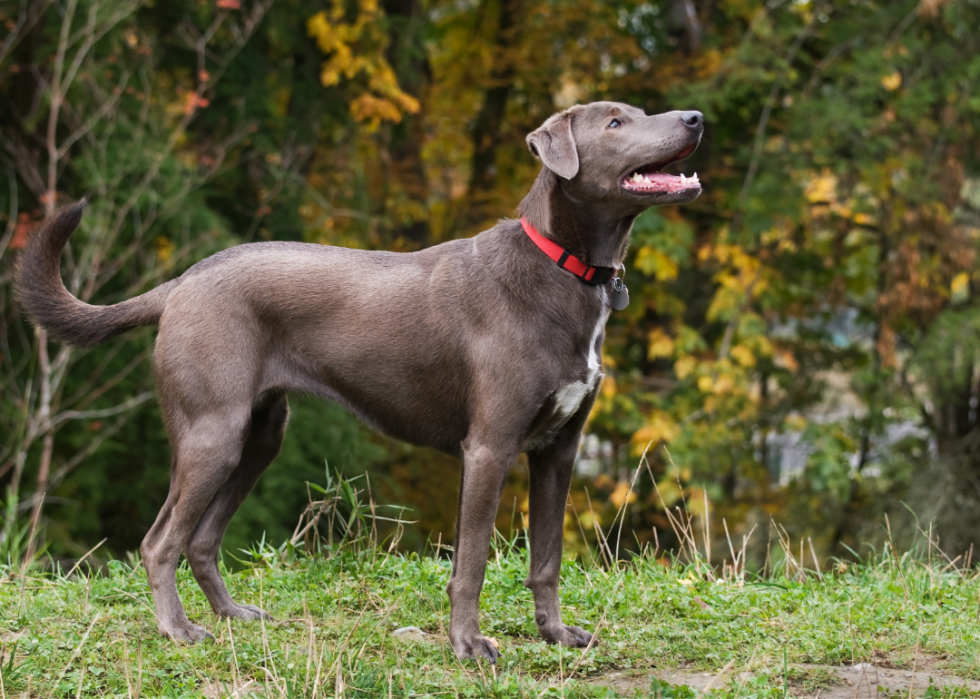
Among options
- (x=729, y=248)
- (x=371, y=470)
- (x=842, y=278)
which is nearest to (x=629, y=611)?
(x=371, y=470)

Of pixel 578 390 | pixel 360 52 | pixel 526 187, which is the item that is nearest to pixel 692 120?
pixel 578 390

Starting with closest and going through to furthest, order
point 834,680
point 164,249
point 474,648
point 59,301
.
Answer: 1. point 834,680
2. point 474,648
3. point 59,301
4. point 164,249

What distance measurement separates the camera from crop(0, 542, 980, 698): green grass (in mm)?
3262

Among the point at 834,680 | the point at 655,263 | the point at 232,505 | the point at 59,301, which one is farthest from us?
the point at 655,263

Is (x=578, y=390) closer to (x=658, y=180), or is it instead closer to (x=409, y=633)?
(x=658, y=180)

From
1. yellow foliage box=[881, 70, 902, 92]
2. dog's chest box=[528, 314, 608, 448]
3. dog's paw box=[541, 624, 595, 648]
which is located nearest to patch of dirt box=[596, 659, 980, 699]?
dog's paw box=[541, 624, 595, 648]

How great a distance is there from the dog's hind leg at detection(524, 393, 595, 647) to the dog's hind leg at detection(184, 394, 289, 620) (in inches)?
43.1

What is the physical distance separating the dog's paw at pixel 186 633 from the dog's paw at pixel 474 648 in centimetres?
93

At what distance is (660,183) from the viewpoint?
12.5 feet

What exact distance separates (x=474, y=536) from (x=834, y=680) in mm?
1327

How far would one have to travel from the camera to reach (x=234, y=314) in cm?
388

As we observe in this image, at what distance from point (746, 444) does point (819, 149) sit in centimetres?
339

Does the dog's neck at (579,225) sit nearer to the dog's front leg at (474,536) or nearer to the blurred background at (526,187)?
the dog's front leg at (474,536)

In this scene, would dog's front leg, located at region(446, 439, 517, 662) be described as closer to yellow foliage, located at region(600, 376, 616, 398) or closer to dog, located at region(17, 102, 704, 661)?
dog, located at region(17, 102, 704, 661)
